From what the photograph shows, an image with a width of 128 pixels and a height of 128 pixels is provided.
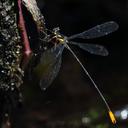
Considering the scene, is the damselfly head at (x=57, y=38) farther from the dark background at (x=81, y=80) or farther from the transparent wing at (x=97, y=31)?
the dark background at (x=81, y=80)

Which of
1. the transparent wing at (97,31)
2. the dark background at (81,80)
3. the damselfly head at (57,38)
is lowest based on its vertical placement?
the dark background at (81,80)

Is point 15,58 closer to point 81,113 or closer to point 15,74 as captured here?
point 15,74

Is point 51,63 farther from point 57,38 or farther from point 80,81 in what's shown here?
point 80,81

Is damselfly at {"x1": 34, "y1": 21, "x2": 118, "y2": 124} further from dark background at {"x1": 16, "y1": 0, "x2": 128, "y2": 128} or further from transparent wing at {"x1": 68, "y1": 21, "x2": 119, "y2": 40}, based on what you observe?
dark background at {"x1": 16, "y1": 0, "x2": 128, "y2": 128}

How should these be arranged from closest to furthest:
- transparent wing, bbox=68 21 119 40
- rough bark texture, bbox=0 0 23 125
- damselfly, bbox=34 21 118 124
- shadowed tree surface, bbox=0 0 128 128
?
rough bark texture, bbox=0 0 23 125 → damselfly, bbox=34 21 118 124 → transparent wing, bbox=68 21 119 40 → shadowed tree surface, bbox=0 0 128 128

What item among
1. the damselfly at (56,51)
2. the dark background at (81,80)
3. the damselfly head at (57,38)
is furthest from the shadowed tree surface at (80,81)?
the damselfly head at (57,38)

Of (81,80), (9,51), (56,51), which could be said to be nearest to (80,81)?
(81,80)

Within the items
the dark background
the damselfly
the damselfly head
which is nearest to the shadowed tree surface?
the dark background

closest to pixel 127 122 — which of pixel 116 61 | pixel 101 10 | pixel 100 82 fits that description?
pixel 100 82

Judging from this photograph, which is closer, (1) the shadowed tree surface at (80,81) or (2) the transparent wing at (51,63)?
(2) the transparent wing at (51,63)

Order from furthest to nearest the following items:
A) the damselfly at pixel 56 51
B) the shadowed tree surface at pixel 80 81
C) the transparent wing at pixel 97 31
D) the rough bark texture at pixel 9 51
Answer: the shadowed tree surface at pixel 80 81
the transparent wing at pixel 97 31
the damselfly at pixel 56 51
the rough bark texture at pixel 9 51
